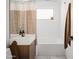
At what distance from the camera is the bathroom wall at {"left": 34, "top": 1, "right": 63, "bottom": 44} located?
7.16 metres

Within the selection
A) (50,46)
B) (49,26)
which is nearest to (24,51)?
(50,46)

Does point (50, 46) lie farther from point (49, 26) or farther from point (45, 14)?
point (45, 14)

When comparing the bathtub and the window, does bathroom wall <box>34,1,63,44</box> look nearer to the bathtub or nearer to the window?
the bathtub

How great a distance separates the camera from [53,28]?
7.23 metres


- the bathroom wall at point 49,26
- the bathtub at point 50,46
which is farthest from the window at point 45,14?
the bathtub at point 50,46

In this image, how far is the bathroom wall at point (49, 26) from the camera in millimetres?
7164

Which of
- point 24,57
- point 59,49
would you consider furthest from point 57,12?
point 24,57

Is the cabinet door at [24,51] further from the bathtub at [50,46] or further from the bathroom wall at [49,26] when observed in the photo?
the bathroom wall at [49,26]

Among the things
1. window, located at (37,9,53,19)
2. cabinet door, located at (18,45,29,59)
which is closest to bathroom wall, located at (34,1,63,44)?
window, located at (37,9,53,19)

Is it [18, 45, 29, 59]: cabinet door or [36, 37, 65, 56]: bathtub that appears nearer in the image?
[18, 45, 29, 59]: cabinet door

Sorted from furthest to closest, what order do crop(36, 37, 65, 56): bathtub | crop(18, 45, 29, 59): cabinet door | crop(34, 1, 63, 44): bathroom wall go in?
crop(34, 1, 63, 44): bathroom wall, crop(36, 37, 65, 56): bathtub, crop(18, 45, 29, 59): cabinet door

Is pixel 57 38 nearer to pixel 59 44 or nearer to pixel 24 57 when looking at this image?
pixel 59 44
